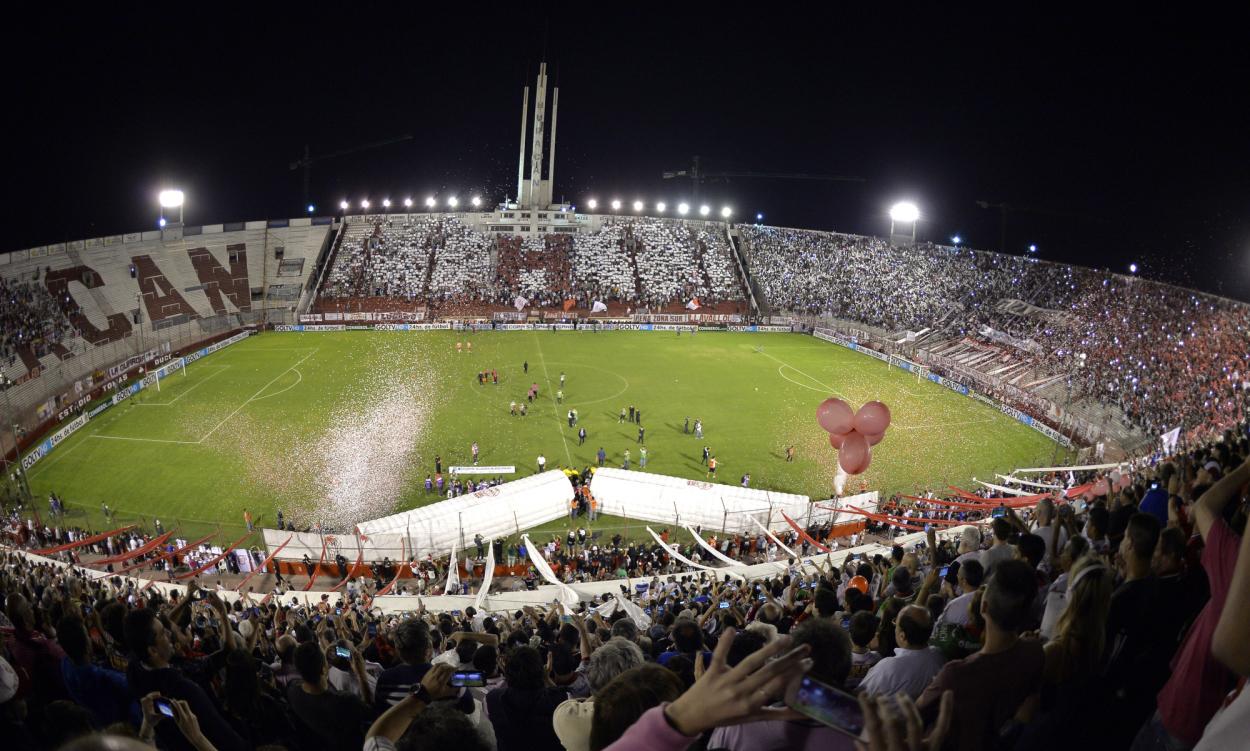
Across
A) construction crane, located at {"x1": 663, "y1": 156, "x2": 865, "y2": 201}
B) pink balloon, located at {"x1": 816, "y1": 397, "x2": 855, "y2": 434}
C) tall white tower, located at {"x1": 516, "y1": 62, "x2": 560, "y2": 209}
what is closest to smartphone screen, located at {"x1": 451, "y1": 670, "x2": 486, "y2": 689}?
pink balloon, located at {"x1": 816, "y1": 397, "x2": 855, "y2": 434}

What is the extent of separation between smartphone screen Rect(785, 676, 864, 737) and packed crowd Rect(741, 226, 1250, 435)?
33.3 metres

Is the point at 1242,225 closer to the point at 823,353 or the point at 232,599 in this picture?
the point at 823,353

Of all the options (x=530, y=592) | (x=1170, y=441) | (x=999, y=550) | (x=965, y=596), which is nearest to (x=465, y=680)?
(x=965, y=596)

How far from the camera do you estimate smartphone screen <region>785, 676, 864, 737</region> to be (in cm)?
210

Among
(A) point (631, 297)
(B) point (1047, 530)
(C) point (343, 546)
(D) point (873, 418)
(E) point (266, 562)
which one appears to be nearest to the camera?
(B) point (1047, 530)

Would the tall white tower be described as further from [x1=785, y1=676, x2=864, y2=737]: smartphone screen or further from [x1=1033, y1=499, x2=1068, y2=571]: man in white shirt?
[x1=785, y1=676, x2=864, y2=737]: smartphone screen

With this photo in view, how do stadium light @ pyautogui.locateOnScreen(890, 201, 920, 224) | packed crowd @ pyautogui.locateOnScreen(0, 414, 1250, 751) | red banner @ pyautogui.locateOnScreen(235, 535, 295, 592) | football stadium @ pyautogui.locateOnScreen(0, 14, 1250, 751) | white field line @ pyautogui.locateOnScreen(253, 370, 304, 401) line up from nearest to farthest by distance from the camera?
packed crowd @ pyautogui.locateOnScreen(0, 414, 1250, 751) < football stadium @ pyautogui.locateOnScreen(0, 14, 1250, 751) < red banner @ pyautogui.locateOnScreen(235, 535, 295, 592) < white field line @ pyautogui.locateOnScreen(253, 370, 304, 401) < stadium light @ pyautogui.locateOnScreen(890, 201, 920, 224)

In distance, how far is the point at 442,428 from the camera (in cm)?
3566

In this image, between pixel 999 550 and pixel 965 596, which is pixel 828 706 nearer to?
pixel 965 596

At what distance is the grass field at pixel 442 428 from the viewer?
29266 mm

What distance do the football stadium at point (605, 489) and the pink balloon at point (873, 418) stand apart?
1.49ft

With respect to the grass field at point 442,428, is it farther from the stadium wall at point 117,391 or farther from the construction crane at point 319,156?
the construction crane at point 319,156

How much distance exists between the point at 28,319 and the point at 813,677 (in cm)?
5190

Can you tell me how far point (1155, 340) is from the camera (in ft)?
132
